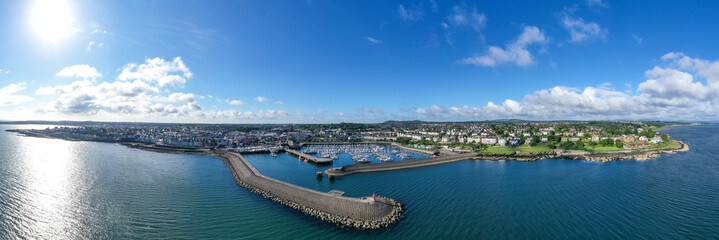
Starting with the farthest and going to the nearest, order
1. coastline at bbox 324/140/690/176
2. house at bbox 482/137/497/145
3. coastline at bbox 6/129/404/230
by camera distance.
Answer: house at bbox 482/137/497/145 < coastline at bbox 324/140/690/176 < coastline at bbox 6/129/404/230

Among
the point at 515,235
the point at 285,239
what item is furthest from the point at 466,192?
A: the point at 285,239

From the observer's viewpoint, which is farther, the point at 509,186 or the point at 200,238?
the point at 509,186

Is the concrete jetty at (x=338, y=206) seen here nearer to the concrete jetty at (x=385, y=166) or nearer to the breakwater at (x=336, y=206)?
the breakwater at (x=336, y=206)

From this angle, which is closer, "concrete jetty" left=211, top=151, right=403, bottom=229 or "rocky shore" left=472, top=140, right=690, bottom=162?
"concrete jetty" left=211, top=151, right=403, bottom=229

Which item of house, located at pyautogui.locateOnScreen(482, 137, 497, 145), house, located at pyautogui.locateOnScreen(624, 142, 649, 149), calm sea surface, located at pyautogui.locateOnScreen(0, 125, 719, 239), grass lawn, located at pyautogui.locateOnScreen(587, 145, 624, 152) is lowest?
calm sea surface, located at pyautogui.locateOnScreen(0, 125, 719, 239)

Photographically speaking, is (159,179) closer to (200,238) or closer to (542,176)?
(200,238)

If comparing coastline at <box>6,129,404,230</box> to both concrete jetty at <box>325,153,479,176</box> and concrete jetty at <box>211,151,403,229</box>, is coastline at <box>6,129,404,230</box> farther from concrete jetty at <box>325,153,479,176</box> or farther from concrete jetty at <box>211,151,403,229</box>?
concrete jetty at <box>325,153,479,176</box>

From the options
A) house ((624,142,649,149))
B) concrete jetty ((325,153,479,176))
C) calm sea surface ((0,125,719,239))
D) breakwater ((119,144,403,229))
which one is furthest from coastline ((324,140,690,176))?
breakwater ((119,144,403,229))
